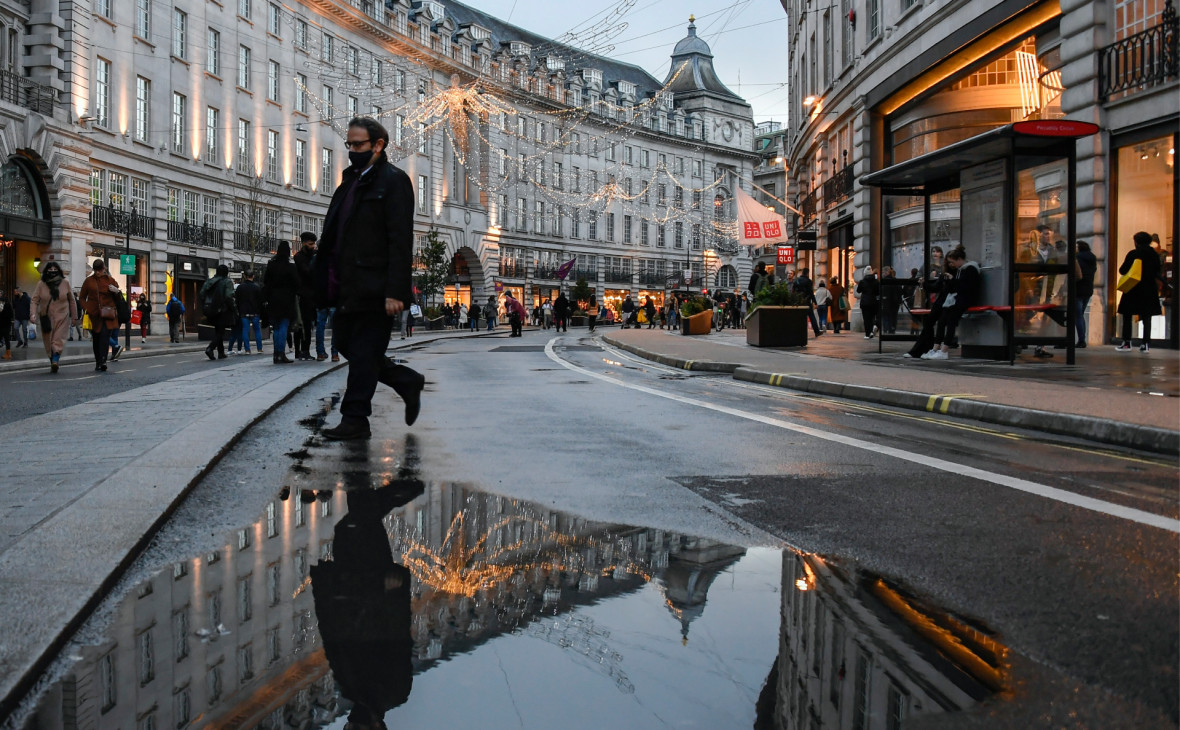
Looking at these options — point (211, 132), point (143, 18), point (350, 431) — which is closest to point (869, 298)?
point (350, 431)

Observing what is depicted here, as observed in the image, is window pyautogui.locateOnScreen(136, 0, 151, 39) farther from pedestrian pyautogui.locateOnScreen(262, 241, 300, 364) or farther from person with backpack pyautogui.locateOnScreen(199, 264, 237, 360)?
pedestrian pyautogui.locateOnScreen(262, 241, 300, 364)

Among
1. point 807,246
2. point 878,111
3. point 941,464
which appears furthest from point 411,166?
point 941,464

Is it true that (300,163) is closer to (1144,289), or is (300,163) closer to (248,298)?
(248,298)

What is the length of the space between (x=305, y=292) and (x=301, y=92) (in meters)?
39.9

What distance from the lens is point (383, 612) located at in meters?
3.08

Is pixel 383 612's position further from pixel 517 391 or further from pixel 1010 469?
pixel 517 391

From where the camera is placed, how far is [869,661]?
105 inches

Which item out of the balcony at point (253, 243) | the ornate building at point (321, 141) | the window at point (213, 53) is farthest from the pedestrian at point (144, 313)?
the window at point (213, 53)

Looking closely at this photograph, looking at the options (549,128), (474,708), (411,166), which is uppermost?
(549,128)

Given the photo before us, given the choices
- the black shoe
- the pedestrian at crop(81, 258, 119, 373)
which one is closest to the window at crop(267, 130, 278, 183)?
the pedestrian at crop(81, 258, 119, 373)

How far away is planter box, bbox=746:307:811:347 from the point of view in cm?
2095

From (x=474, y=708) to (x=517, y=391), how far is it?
898 cm

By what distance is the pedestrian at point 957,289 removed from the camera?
50.2 feet

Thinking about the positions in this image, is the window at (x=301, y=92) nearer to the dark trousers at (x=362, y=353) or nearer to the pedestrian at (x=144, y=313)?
the pedestrian at (x=144, y=313)
